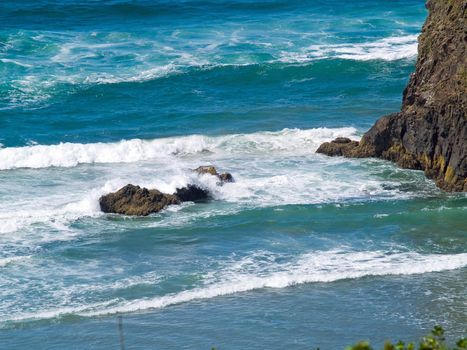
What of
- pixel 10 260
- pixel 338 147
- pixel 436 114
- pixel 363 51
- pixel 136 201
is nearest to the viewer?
pixel 10 260

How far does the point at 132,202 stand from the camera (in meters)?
27.5

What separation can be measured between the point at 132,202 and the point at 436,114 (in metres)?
8.01

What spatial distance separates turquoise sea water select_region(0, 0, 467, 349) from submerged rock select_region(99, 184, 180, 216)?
0.28m

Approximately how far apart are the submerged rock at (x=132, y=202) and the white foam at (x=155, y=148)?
6243 millimetres

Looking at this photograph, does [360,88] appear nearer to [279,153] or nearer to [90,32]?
[279,153]

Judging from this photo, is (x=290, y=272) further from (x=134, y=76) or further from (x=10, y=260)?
(x=134, y=76)

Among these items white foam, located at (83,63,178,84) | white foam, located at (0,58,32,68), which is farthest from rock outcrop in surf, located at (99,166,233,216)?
white foam, located at (0,58,32,68)

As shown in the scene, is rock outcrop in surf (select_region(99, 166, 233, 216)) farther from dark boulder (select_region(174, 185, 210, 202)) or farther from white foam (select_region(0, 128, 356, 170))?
white foam (select_region(0, 128, 356, 170))

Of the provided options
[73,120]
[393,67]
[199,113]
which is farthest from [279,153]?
[393,67]

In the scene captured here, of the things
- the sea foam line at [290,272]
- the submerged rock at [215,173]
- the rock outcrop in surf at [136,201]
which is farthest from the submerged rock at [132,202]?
the sea foam line at [290,272]

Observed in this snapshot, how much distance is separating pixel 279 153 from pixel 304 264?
11.2 metres

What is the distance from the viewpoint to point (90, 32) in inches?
2115

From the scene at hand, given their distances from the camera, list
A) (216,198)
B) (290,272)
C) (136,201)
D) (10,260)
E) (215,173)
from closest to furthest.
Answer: (290,272) < (10,260) < (136,201) < (216,198) < (215,173)

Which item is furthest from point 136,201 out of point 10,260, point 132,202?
point 10,260
